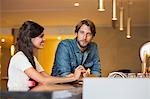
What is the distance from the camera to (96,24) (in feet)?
26.2

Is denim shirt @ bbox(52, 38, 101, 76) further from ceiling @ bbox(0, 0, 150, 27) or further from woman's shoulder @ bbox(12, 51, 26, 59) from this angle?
ceiling @ bbox(0, 0, 150, 27)

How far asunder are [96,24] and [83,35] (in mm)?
5895

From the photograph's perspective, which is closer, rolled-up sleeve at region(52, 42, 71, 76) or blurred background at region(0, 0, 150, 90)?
rolled-up sleeve at region(52, 42, 71, 76)

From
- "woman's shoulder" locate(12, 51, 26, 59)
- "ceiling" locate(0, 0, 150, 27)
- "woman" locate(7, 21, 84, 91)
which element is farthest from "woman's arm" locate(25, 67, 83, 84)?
"ceiling" locate(0, 0, 150, 27)

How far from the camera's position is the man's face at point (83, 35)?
2.13 m

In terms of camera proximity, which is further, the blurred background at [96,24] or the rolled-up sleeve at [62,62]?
the blurred background at [96,24]

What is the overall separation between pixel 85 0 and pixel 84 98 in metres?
4.43

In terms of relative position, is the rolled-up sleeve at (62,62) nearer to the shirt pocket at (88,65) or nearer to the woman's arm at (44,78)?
the shirt pocket at (88,65)

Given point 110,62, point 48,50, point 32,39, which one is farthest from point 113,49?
point 32,39

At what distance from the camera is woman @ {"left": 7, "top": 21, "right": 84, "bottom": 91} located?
179 centimetres

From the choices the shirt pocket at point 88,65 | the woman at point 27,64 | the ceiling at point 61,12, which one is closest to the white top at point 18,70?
the woman at point 27,64

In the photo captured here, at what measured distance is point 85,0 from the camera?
227 inches

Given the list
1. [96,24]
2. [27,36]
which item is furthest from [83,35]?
[96,24]

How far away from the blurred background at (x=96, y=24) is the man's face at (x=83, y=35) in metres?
3.84
